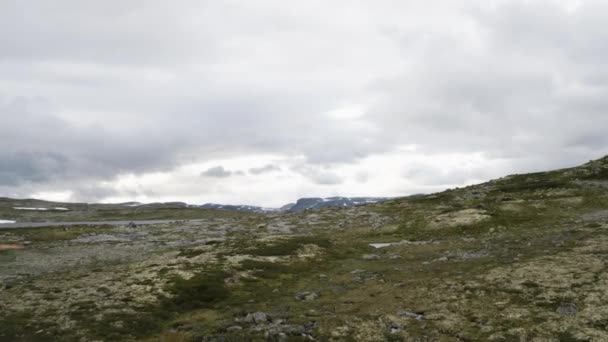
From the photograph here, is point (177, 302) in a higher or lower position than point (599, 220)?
lower

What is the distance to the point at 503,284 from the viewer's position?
35.1 m

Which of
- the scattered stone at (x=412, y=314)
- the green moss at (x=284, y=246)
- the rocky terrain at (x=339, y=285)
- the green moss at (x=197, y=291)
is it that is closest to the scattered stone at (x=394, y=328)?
the rocky terrain at (x=339, y=285)

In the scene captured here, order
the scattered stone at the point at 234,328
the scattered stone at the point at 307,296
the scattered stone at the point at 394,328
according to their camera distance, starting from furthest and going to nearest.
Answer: the scattered stone at the point at 307,296, the scattered stone at the point at 234,328, the scattered stone at the point at 394,328

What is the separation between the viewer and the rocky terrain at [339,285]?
28.9 m

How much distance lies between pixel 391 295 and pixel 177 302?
17.8 m

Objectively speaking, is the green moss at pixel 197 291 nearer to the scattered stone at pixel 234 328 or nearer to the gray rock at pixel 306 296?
the gray rock at pixel 306 296

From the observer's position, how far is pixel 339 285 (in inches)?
1645

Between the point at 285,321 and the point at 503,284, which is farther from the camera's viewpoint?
the point at 503,284

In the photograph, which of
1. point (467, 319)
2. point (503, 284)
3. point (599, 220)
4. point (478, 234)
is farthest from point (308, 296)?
Answer: point (599, 220)

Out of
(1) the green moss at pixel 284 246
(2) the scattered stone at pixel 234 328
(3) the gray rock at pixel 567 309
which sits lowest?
(2) the scattered stone at pixel 234 328

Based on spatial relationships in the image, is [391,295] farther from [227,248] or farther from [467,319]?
[227,248]

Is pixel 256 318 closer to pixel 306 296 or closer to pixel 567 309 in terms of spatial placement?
pixel 306 296

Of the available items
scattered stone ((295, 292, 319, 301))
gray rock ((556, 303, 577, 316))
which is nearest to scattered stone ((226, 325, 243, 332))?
scattered stone ((295, 292, 319, 301))

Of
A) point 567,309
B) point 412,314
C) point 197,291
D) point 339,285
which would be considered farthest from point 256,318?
point 567,309
